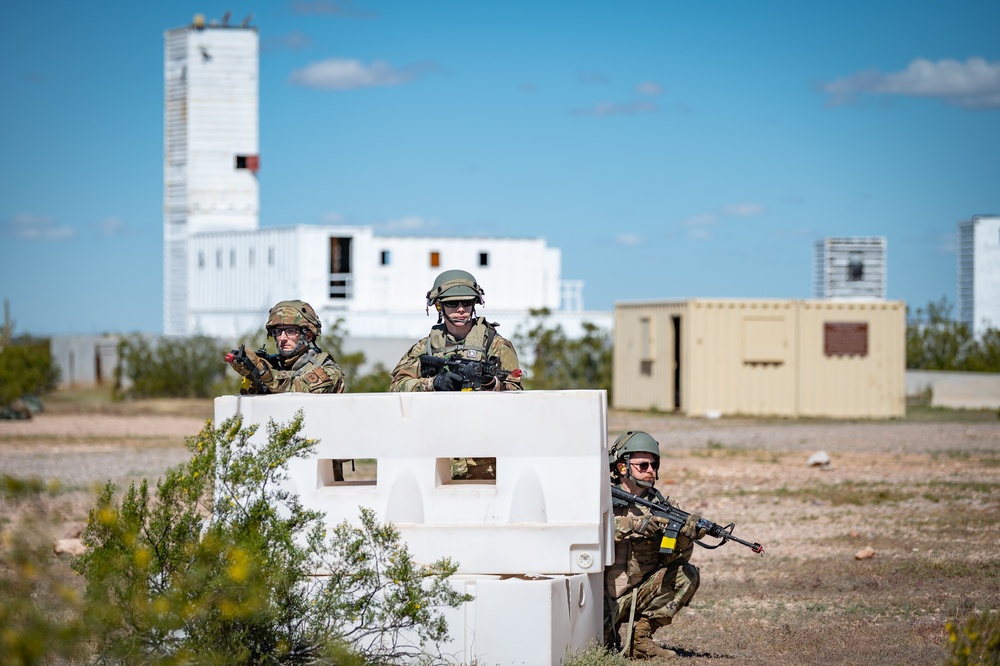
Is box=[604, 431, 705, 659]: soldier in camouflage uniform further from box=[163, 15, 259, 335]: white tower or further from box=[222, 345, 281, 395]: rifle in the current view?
box=[163, 15, 259, 335]: white tower

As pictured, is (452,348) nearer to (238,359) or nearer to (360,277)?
(238,359)

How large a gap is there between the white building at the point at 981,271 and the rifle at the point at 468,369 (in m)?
48.5

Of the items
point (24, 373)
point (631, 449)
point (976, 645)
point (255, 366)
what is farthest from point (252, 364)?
point (24, 373)

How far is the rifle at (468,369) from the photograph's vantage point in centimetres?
730

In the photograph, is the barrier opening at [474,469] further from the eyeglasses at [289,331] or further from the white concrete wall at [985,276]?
the white concrete wall at [985,276]

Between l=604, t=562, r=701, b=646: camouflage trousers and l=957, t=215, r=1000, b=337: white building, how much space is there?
48.3 meters

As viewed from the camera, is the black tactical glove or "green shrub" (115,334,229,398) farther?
"green shrub" (115,334,229,398)

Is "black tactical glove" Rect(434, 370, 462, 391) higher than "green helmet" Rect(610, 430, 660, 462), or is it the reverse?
"black tactical glove" Rect(434, 370, 462, 391)

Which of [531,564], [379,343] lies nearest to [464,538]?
[531,564]

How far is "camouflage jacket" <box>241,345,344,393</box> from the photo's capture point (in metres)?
8.27

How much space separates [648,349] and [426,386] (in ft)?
77.1

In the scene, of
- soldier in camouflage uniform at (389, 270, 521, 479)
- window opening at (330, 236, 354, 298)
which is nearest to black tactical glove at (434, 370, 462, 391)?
soldier in camouflage uniform at (389, 270, 521, 479)

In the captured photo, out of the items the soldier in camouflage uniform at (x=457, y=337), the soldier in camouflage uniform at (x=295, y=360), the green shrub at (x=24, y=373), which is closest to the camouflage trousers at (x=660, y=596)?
the soldier in camouflage uniform at (x=457, y=337)

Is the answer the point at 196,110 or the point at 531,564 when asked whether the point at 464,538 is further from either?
the point at 196,110
